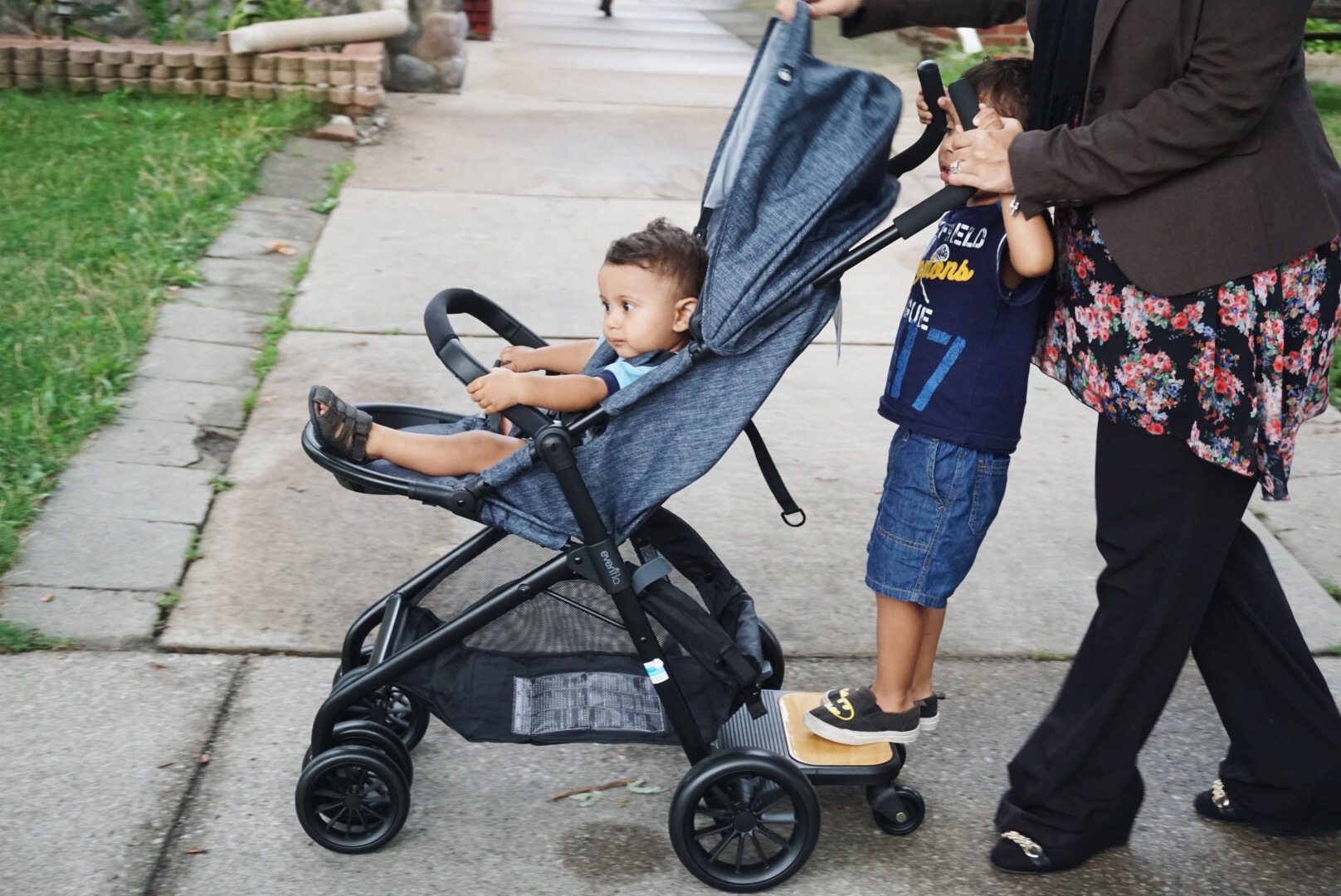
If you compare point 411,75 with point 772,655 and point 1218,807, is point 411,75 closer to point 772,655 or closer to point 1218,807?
point 772,655

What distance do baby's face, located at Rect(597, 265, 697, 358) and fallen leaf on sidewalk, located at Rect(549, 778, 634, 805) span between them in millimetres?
911

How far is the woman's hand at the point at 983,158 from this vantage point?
2.27m

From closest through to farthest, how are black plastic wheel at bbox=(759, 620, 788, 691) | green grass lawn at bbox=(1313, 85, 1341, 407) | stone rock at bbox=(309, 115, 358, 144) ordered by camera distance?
black plastic wheel at bbox=(759, 620, 788, 691) → stone rock at bbox=(309, 115, 358, 144) → green grass lawn at bbox=(1313, 85, 1341, 407)

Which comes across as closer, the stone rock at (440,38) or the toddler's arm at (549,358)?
the toddler's arm at (549,358)

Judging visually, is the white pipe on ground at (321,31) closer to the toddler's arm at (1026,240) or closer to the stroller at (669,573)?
the stroller at (669,573)

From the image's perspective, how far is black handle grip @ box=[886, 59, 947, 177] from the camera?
7.88 feet

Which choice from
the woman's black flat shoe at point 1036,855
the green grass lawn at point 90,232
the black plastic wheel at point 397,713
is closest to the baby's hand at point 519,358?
the black plastic wheel at point 397,713

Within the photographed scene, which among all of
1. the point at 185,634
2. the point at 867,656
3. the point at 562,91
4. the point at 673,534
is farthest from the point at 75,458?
the point at 562,91

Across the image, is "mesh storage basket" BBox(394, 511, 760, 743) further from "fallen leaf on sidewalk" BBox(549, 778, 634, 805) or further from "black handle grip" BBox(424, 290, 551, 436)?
"black handle grip" BBox(424, 290, 551, 436)

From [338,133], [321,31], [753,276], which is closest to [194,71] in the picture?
[321,31]

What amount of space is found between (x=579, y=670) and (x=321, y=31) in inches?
225

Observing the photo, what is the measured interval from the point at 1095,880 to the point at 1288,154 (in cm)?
136

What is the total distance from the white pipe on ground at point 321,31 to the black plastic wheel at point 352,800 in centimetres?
562

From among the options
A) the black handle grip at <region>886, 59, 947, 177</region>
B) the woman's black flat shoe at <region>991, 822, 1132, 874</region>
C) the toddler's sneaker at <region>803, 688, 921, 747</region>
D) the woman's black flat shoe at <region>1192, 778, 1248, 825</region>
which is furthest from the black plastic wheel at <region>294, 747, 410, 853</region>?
the woman's black flat shoe at <region>1192, 778, 1248, 825</region>
